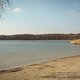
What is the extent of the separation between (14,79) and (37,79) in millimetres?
1040

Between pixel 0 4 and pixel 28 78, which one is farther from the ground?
pixel 0 4

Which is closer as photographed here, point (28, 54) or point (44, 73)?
point (44, 73)

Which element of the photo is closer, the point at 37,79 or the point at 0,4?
the point at 37,79

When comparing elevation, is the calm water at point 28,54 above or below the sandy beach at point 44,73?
below

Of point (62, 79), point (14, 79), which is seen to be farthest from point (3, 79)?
point (62, 79)

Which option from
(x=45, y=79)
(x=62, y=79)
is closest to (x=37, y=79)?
(x=45, y=79)

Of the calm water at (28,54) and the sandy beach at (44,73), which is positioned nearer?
the sandy beach at (44,73)

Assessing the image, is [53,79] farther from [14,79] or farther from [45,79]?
[14,79]

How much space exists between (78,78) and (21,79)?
2.39 metres

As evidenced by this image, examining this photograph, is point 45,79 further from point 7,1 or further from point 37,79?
point 7,1

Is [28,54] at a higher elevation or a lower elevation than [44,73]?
lower

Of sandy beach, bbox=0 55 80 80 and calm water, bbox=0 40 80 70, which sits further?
calm water, bbox=0 40 80 70

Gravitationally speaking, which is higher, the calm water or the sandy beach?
the sandy beach

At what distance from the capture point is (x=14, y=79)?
12.1 m
